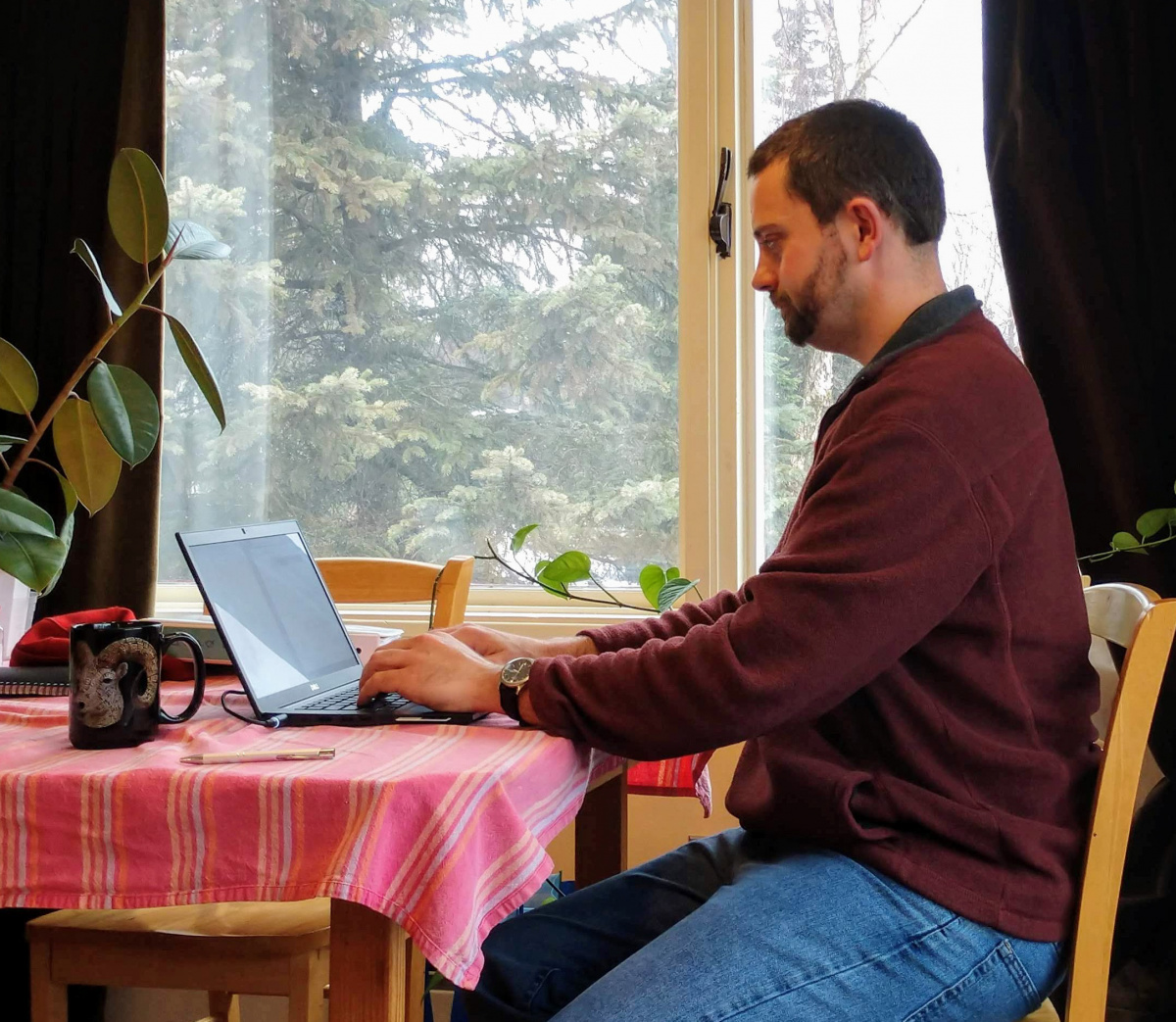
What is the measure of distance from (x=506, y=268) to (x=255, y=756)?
5.87 feet

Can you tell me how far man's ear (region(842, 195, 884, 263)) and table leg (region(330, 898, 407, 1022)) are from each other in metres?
0.83

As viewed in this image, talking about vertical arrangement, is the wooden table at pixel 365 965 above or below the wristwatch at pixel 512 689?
below

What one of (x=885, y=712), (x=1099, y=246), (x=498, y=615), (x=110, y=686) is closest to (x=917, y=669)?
(x=885, y=712)

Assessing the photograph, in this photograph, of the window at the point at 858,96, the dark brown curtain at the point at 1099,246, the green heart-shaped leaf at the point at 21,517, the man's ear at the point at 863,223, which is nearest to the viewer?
the man's ear at the point at 863,223

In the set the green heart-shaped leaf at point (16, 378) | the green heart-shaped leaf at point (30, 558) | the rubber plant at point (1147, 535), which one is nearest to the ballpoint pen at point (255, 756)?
the green heart-shaped leaf at point (30, 558)

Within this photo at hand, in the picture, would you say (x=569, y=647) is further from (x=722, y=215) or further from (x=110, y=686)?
(x=722, y=215)

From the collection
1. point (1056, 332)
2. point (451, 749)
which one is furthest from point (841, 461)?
point (1056, 332)

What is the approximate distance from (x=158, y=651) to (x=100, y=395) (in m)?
1.01

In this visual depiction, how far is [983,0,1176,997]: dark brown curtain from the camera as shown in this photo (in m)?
2.00

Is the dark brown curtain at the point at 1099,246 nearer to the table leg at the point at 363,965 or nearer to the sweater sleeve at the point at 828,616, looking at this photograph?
the sweater sleeve at the point at 828,616

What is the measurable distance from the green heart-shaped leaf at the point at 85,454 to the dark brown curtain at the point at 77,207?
48 cm

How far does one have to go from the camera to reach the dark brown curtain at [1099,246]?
2.00 meters

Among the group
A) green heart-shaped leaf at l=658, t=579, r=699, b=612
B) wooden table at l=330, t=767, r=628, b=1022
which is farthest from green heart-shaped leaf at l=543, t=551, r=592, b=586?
wooden table at l=330, t=767, r=628, b=1022

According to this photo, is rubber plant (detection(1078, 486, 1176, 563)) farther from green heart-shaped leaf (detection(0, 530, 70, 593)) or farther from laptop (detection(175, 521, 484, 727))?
green heart-shaped leaf (detection(0, 530, 70, 593))
